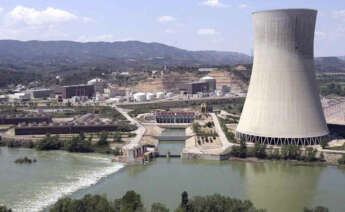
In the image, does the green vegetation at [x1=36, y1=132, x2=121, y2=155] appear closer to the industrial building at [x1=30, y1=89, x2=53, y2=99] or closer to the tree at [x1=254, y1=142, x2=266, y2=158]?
the tree at [x1=254, y1=142, x2=266, y2=158]

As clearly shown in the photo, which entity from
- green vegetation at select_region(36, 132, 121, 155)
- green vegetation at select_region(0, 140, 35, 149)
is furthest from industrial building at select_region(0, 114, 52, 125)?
green vegetation at select_region(36, 132, 121, 155)

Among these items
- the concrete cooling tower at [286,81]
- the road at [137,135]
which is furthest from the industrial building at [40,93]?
the concrete cooling tower at [286,81]

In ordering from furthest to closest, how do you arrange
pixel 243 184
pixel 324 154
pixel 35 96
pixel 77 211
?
pixel 35 96, pixel 324 154, pixel 243 184, pixel 77 211

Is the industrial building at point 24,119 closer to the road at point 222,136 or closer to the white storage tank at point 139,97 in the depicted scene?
the road at point 222,136

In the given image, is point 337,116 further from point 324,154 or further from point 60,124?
point 60,124

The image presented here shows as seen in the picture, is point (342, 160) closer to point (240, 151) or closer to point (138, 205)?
point (240, 151)

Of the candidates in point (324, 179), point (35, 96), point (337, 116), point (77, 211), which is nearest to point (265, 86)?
point (324, 179)
